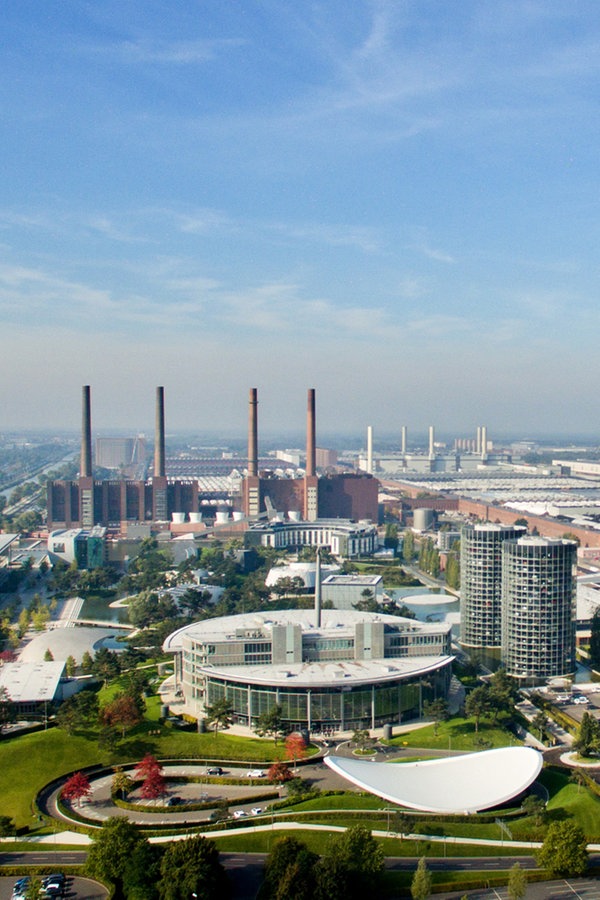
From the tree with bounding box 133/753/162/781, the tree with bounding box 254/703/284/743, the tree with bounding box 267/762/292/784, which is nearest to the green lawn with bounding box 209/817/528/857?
the tree with bounding box 267/762/292/784

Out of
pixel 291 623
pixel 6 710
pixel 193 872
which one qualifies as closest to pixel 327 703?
pixel 291 623

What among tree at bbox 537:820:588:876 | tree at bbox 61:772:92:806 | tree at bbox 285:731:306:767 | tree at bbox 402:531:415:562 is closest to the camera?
tree at bbox 537:820:588:876

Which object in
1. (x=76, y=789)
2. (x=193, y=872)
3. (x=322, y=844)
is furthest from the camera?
(x=76, y=789)

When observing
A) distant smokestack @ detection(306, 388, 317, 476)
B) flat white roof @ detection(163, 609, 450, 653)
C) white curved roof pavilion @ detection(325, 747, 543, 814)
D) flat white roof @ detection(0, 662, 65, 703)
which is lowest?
white curved roof pavilion @ detection(325, 747, 543, 814)

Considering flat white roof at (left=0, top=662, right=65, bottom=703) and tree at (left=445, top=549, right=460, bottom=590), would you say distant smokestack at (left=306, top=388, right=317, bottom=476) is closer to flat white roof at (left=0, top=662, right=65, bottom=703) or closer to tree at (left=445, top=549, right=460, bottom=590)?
tree at (left=445, top=549, right=460, bottom=590)

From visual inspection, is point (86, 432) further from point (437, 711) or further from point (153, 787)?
point (153, 787)
